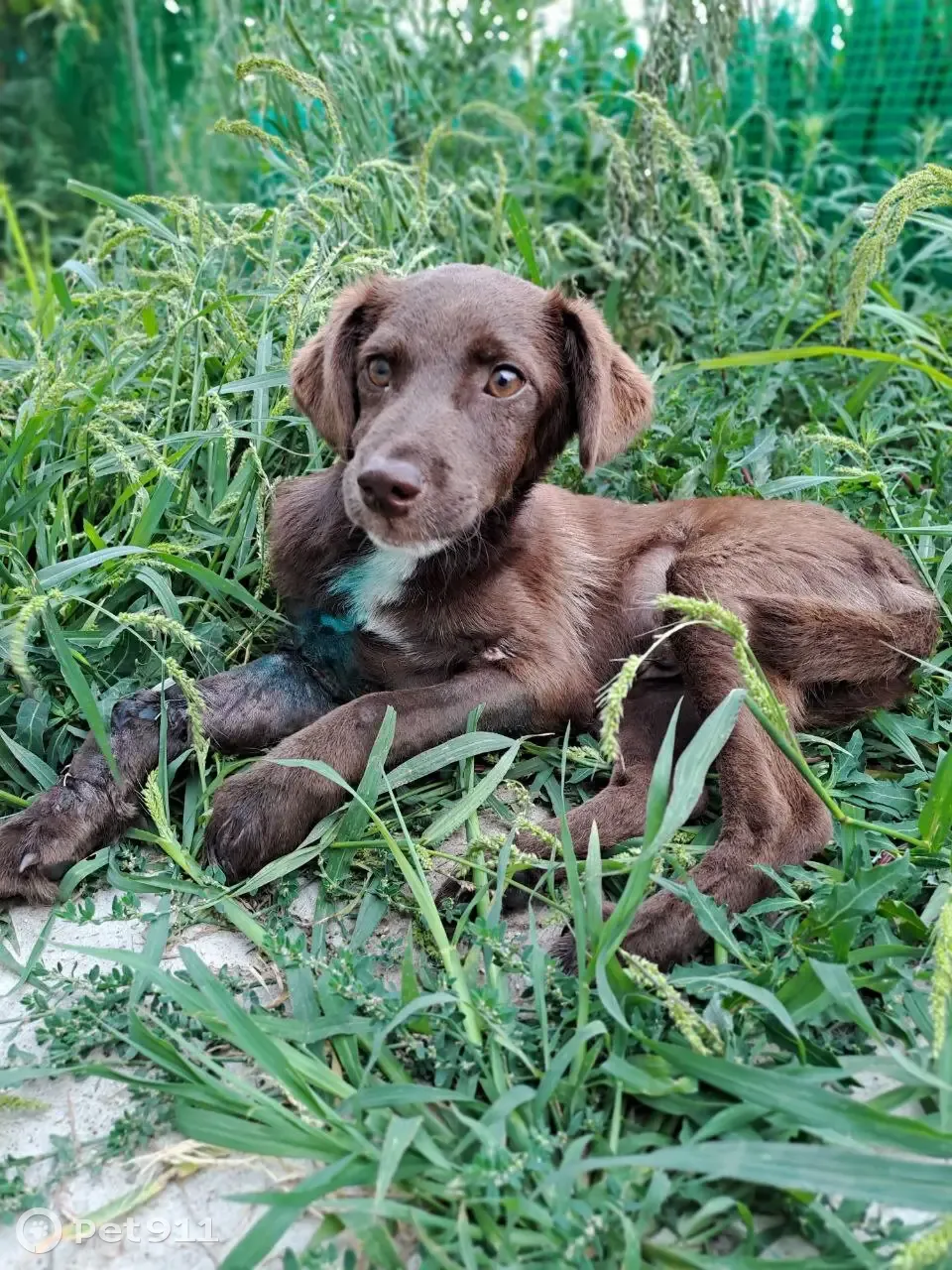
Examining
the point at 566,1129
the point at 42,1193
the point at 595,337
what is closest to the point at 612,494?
the point at 595,337

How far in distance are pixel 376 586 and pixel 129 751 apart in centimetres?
75

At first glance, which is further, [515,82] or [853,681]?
[515,82]

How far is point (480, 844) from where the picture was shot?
2.18 metres

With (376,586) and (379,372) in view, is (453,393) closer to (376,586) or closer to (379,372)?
(379,372)

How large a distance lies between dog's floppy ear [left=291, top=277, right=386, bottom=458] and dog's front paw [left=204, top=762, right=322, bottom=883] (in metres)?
0.90

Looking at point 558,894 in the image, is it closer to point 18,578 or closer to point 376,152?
point 18,578

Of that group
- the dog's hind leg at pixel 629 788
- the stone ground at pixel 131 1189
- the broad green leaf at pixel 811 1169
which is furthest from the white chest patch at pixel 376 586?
the broad green leaf at pixel 811 1169

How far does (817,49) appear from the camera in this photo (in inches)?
198

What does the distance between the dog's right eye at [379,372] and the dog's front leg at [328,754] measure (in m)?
0.77

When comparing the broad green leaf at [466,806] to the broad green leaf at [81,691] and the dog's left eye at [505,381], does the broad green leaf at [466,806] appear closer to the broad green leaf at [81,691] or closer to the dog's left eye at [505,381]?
the broad green leaf at [81,691]

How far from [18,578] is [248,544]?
0.68 m

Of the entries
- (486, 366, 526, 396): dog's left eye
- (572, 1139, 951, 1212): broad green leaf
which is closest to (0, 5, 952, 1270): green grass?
(572, 1139, 951, 1212): broad green leaf

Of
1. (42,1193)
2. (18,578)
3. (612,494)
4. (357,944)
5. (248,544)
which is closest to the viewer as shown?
(42,1193)

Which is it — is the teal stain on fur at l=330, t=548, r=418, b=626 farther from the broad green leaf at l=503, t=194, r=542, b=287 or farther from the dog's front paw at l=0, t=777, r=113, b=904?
the broad green leaf at l=503, t=194, r=542, b=287
